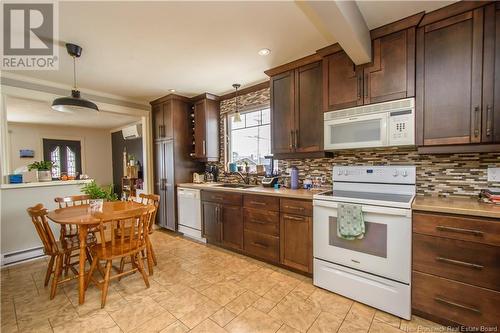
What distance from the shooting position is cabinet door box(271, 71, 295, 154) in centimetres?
269

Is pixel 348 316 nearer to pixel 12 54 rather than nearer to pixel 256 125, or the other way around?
pixel 256 125

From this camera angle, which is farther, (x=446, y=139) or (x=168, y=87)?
(x=168, y=87)

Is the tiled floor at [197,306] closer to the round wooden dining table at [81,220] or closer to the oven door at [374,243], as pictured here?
the round wooden dining table at [81,220]

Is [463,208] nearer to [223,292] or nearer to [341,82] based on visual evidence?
[341,82]

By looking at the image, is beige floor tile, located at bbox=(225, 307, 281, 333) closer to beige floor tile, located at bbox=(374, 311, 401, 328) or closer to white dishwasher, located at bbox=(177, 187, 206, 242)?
beige floor tile, located at bbox=(374, 311, 401, 328)

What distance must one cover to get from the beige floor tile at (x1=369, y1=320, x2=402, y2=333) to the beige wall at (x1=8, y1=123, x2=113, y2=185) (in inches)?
326

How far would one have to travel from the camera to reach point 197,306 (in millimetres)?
1913

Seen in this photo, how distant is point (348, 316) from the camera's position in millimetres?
1765

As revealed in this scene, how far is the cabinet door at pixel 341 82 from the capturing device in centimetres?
216

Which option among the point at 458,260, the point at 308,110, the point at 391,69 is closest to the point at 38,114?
the point at 308,110

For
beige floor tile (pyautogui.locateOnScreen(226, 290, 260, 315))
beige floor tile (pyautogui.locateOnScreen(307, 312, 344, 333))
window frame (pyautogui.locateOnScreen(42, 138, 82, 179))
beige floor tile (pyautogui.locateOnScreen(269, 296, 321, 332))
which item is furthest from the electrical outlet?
window frame (pyautogui.locateOnScreen(42, 138, 82, 179))

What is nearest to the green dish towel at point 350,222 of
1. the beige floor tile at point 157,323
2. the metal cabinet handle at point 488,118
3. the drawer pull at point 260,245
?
the drawer pull at point 260,245

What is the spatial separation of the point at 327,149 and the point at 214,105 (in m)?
2.30

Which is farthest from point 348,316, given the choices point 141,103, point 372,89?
point 141,103
